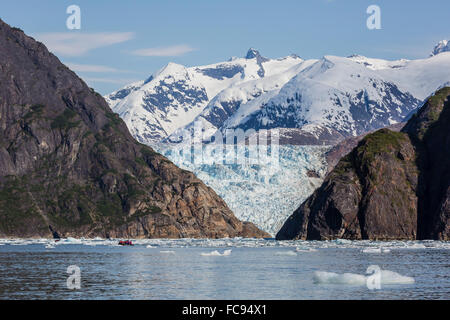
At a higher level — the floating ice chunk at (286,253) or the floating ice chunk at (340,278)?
the floating ice chunk at (340,278)

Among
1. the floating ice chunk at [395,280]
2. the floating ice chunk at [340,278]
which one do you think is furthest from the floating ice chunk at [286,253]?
the floating ice chunk at [395,280]

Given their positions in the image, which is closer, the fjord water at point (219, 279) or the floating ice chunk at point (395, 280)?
the fjord water at point (219, 279)

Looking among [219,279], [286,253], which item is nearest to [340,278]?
[219,279]

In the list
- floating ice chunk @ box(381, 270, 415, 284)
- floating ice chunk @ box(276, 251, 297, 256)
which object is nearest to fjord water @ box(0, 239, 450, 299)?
floating ice chunk @ box(381, 270, 415, 284)

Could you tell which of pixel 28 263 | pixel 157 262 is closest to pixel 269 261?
pixel 157 262

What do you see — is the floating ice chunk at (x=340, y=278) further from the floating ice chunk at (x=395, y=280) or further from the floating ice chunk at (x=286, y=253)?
the floating ice chunk at (x=286, y=253)

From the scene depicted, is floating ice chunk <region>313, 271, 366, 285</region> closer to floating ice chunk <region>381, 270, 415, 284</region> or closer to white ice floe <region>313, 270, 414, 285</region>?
white ice floe <region>313, 270, 414, 285</region>

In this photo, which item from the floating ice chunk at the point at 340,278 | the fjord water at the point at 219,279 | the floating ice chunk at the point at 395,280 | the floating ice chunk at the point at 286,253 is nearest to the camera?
the fjord water at the point at 219,279

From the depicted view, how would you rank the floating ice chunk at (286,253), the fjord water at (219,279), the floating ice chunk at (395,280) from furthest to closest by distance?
1. the floating ice chunk at (286,253)
2. the floating ice chunk at (395,280)
3. the fjord water at (219,279)

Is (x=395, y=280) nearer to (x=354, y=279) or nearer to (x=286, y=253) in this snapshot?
(x=354, y=279)

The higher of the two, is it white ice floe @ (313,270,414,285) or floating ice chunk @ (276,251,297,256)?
white ice floe @ (313,270,414,285)
